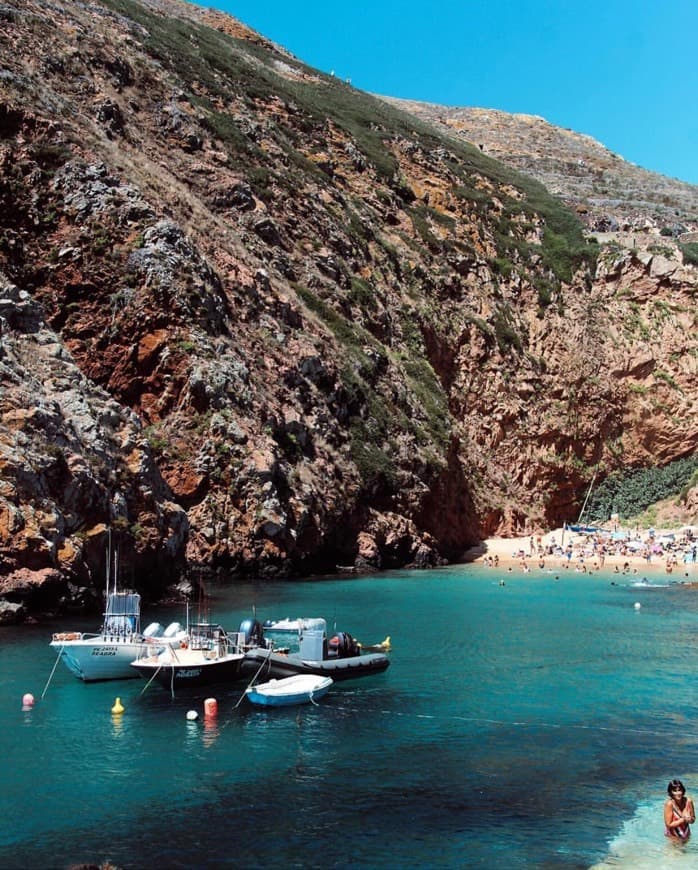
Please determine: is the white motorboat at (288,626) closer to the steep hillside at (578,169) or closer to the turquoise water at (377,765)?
the turquoise water at (377,765)

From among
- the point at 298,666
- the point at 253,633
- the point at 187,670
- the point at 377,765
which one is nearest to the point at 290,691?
the point at 298,666

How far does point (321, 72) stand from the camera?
133625mm

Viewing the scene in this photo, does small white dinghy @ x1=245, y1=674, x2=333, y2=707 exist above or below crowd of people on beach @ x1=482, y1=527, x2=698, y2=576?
below

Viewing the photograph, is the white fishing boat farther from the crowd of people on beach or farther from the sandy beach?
the crowd of people on beach

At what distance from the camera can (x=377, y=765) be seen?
19.3 meters

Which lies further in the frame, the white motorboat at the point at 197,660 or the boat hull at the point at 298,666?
the boat hull at the point at 298,666

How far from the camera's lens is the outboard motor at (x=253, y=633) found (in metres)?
28.2

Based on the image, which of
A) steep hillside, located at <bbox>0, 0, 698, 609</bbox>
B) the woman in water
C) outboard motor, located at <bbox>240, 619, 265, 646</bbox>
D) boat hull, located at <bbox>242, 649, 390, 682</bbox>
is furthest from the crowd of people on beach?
the woman in water

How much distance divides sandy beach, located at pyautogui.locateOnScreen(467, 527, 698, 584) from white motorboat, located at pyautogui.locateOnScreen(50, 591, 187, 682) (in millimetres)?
42566

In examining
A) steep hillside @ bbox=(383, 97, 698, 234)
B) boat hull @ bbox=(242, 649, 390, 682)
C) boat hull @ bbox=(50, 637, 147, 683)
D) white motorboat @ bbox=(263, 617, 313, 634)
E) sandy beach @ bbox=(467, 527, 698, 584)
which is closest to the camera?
boat hull @ bbox=(50, 637, 147, 683)

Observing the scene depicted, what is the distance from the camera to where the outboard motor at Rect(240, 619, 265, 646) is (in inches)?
1112

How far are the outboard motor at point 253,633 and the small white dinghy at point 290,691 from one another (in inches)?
80.9

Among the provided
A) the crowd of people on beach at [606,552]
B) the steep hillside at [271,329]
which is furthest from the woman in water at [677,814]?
the crowd of people on beach at [606,552]

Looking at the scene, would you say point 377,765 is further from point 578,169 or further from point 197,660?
point 578,169
